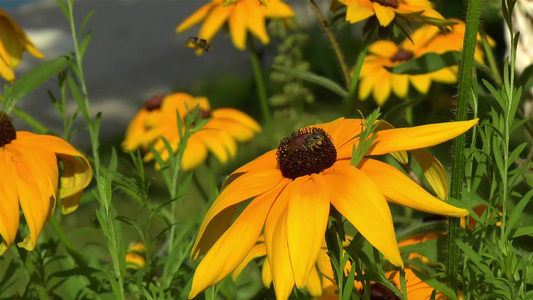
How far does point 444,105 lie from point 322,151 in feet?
6.60

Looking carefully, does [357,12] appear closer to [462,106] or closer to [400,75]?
[462,106]

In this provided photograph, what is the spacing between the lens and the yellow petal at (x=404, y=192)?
617 mm

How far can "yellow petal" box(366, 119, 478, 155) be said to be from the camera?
0.66m

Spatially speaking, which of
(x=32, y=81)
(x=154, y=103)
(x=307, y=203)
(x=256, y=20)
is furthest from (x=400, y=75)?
(x=307, y=203)

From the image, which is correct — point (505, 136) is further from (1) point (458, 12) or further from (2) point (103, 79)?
(2) point (103, 79)

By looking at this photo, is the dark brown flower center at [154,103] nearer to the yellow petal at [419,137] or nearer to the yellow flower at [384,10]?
the yellow flower at [384,10]

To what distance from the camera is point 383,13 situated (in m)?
0.98

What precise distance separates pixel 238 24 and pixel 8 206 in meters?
0.75

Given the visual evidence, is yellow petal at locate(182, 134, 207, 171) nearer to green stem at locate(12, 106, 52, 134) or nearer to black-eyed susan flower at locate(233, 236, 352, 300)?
green stem at locate(12, 106, 52, 134)

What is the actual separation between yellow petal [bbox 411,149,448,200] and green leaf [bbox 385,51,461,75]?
1.06ft

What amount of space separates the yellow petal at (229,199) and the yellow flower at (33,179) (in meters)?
0.19

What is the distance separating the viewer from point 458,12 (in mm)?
3977

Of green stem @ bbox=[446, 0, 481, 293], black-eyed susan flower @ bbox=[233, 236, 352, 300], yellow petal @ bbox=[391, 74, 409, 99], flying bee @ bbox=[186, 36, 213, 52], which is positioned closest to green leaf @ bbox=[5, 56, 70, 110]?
flying bee @ bbox=[186, 36, 213, 52]

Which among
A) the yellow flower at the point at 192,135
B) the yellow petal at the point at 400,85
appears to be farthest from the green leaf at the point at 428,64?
the yellow petal at the point at 400,85
